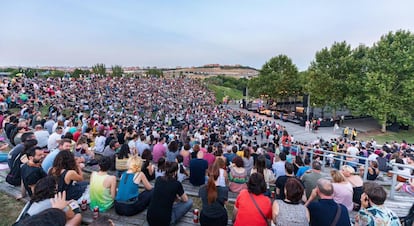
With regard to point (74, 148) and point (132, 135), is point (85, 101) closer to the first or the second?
point (132, 135)

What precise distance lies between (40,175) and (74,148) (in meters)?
2.73

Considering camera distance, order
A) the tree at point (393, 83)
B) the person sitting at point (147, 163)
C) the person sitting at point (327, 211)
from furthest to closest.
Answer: the tree at point (393, 83)
the person sitting at point (147, 163)
the person sitting at point (327, 211)

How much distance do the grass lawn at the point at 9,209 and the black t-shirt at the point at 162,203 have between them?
2582 mm

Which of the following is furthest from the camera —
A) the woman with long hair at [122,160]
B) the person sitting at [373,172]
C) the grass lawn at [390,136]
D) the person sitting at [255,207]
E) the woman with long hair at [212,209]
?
the grass lawn at [390,136]

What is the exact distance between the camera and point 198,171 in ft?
18.1

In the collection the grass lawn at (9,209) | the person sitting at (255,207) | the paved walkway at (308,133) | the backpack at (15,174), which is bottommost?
the paved walkway at (308,133)

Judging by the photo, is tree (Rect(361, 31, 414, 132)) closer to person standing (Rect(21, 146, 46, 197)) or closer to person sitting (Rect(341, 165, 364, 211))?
person sitting (Rect(341, 165, 364, 211))

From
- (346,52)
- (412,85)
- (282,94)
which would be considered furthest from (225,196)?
(282,94)

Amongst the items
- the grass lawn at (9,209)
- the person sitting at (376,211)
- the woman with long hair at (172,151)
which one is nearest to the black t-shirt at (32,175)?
the grass lawn at (9,209)

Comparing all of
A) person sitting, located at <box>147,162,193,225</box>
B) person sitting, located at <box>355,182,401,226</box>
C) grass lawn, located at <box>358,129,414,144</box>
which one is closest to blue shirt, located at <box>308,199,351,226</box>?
person sitting, located at <box>355,182,401,226</box>

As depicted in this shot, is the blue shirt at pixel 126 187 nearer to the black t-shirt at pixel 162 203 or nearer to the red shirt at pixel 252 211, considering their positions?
the black t-shirt at pixel 162 203

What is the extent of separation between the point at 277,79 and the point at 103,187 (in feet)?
119

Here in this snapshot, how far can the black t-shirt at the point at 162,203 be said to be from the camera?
11.3ft

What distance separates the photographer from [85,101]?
2088cm
